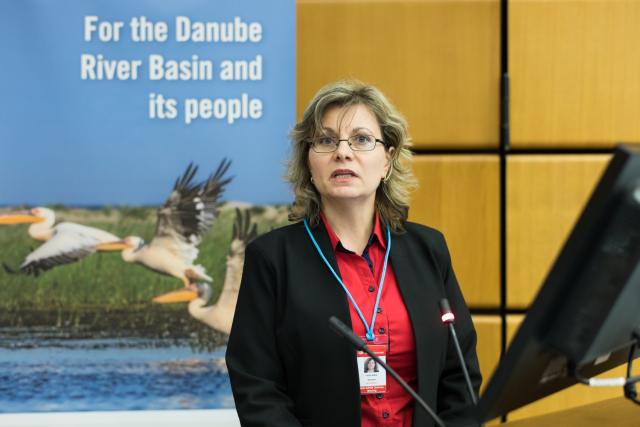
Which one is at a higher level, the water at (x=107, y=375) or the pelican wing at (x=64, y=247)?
the pelican wing at (x=64, y=247)

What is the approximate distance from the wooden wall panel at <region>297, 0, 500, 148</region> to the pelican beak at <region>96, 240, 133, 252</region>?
0.80m

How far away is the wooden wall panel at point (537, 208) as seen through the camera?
9.21 ft

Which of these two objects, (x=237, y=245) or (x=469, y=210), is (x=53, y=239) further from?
(x=469, y=210)

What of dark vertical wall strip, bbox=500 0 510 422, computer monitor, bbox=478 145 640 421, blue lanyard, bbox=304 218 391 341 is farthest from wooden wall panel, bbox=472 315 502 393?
computer monitor, bbox=478 145 640 421

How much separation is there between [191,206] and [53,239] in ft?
1.63

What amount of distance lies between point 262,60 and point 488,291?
1.17 meters

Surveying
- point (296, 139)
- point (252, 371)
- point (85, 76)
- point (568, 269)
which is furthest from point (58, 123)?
point (568, 269)

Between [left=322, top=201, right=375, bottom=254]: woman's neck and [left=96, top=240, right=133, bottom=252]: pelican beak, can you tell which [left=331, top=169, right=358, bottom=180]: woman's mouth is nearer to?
[left=322, top=201, right=375, bottom=254]: woman's neck

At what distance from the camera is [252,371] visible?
1.60m

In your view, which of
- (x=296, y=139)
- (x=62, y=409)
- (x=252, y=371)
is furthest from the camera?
(x=62, y=409)

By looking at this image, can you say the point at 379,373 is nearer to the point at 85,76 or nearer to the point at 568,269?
the point at 568,269

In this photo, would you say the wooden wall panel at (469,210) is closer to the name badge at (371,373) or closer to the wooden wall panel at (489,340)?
the wooden wall panel at (489,340)

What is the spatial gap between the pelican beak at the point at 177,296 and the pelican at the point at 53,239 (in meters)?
0.27

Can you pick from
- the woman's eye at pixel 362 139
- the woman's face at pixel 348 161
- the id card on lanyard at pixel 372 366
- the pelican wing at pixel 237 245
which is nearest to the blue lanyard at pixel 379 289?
the id card on lanyard at pixel 372 366
